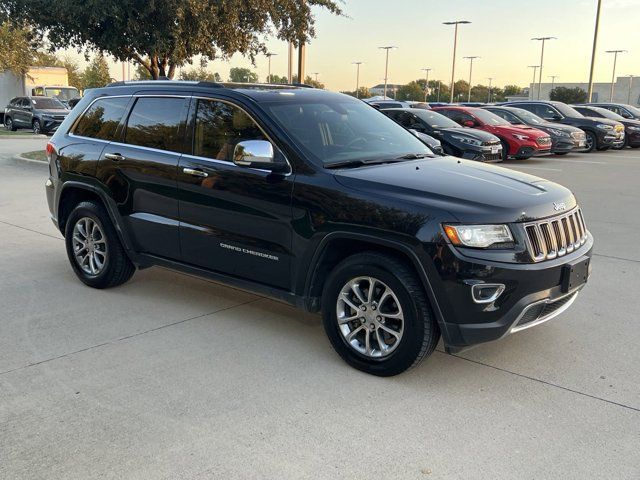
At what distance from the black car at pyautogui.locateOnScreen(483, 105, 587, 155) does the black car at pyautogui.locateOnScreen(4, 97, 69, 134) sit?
57.5 ft

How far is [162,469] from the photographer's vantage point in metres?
2.94

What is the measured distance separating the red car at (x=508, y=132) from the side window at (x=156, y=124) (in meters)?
13.1

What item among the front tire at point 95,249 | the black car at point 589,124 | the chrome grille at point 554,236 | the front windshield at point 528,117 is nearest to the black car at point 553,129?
the front windshield at point 528,117

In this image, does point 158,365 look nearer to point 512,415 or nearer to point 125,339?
point 125,339

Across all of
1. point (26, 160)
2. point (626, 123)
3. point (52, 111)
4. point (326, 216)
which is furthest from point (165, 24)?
point (626, 123)

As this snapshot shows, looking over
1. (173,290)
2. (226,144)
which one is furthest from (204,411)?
(173,290)

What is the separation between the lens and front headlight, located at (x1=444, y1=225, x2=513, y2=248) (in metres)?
3.53

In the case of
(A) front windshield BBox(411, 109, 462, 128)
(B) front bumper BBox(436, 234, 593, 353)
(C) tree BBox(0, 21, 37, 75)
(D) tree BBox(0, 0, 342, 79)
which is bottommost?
(B) front bumper BBox(436, 234, 593, 353)

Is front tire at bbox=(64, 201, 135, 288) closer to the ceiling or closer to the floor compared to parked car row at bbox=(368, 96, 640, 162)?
closer to the floor

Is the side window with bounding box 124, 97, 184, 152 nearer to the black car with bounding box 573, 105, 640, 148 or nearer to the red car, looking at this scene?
the red car

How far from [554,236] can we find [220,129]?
8.18 feet

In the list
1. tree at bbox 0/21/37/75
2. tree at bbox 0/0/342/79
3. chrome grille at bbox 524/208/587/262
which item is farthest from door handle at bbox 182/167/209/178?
tree at bbox 0/21/37/75

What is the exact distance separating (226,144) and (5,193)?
8.03 meters

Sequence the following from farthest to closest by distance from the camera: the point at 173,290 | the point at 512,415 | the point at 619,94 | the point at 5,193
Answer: the point at 619,94
the point at 5,193
the point at 173,290
the point at 512,415
